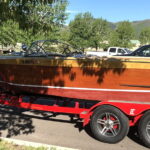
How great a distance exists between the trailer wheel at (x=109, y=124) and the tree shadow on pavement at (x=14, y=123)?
1487mm

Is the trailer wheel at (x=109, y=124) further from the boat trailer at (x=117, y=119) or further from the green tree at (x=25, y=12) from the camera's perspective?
the green tree at (x=25, y=12)

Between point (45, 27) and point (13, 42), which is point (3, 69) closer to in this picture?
point (45, 27)

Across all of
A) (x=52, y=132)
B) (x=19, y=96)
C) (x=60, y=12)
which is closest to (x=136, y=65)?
(x=52, y=132)

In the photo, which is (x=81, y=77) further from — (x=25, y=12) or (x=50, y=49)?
(x=25, y=12)

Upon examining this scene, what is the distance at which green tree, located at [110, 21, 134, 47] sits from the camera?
47031 mm

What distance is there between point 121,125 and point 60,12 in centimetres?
2509

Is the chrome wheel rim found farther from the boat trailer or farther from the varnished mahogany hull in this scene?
the varnished mahogany hull

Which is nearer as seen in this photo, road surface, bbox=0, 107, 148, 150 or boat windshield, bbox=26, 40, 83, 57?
road surface, bbox=0, 107, 148, 150

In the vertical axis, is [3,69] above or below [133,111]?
above

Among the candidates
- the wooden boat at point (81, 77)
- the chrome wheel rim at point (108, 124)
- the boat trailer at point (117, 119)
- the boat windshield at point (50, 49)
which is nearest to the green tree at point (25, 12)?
the wooden boat at point (81, 77)

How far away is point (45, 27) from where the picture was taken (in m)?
4.92

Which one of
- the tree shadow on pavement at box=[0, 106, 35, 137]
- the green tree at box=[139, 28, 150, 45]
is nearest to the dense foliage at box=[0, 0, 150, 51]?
the tree shadow on pavement at box=[0, 106, 35, 137]

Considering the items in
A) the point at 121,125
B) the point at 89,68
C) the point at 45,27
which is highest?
the point at 45,27

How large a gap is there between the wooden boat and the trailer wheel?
1.49ft
